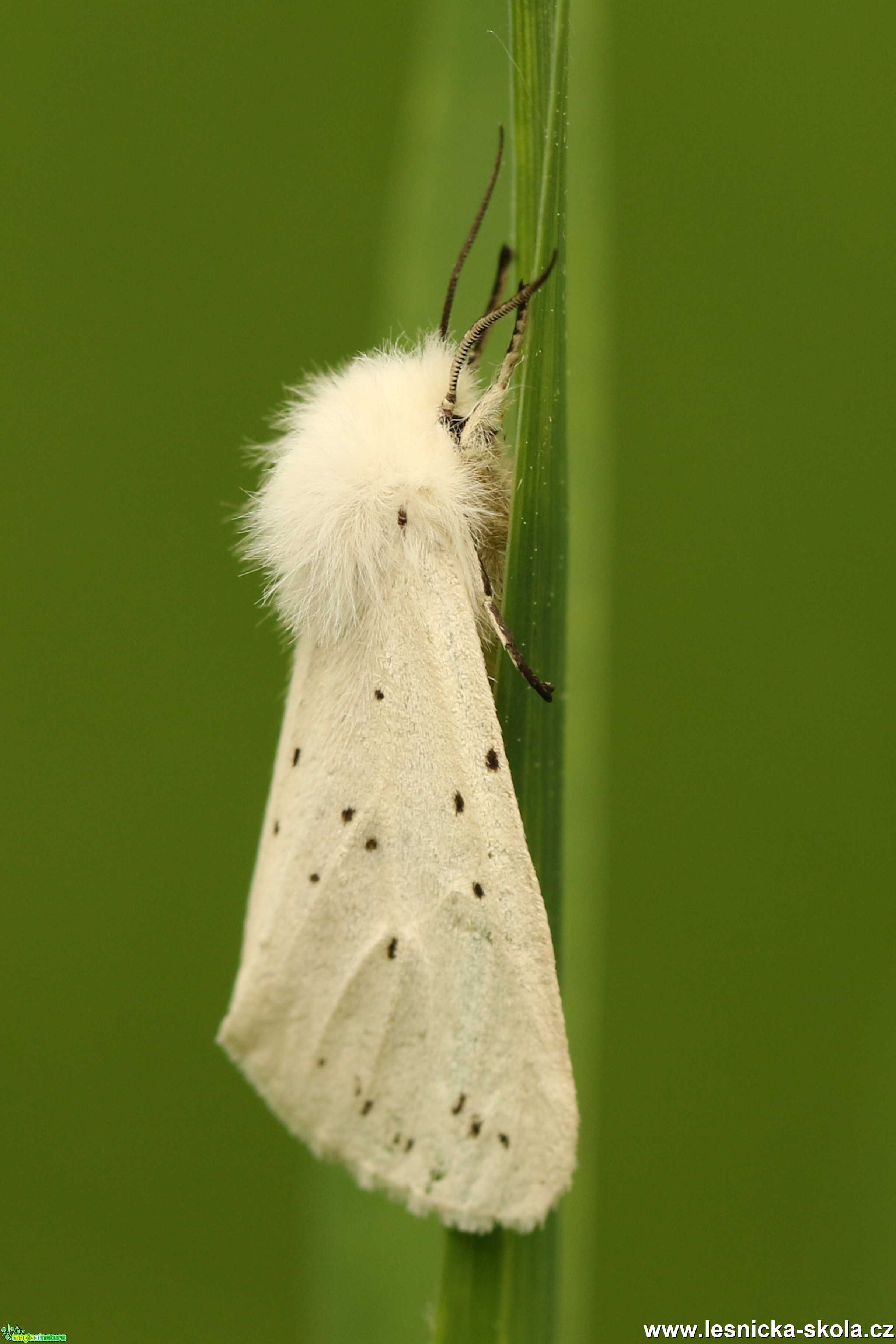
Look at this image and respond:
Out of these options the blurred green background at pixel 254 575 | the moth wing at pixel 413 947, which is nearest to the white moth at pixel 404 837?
the moth wing at pixel 413 947

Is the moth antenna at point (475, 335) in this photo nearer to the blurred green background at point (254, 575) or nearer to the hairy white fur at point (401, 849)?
the hairy white fur at point (401, 849)

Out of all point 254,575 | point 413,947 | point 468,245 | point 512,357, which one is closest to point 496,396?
point 512,357

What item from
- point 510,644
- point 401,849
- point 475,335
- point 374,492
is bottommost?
point 401,849

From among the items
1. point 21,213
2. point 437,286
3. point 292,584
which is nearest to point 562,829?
point 292,584

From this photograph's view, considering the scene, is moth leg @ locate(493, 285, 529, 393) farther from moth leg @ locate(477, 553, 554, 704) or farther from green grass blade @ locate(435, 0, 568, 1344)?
moth leg @ locate(477, 553, 554, 704)

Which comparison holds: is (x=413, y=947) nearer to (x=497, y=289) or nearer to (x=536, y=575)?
(x=536, y=575)
